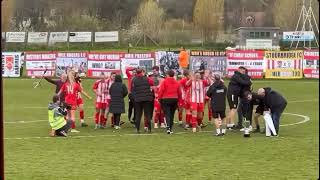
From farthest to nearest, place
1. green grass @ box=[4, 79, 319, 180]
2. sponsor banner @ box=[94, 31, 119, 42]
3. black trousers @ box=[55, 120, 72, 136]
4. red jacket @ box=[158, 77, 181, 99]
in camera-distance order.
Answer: red jacket @ box=[158, 77, 181, 99] → black trousers @ box=[55, 120, 72, 136] → sponsor banner @ box=[94, 31, 119, 42] → green grass @ box=[4, 79, 319, 180]

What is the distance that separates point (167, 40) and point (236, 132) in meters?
16.2

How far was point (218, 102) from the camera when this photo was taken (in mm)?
15648

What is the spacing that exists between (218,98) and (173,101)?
1.28m

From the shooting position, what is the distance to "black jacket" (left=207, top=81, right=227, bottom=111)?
15.6 meters

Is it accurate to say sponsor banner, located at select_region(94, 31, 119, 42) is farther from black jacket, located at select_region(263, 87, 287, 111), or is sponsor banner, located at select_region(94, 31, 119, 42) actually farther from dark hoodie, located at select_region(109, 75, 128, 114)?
black jacket, located at select_region(263, 87, 287, 111)

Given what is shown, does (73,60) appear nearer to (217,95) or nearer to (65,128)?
(65,128)

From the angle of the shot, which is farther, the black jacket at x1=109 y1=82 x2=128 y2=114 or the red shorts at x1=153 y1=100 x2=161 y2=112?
the red shorts at x1=153 y1=100 x2=161 y2=112

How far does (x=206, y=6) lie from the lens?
36062mm

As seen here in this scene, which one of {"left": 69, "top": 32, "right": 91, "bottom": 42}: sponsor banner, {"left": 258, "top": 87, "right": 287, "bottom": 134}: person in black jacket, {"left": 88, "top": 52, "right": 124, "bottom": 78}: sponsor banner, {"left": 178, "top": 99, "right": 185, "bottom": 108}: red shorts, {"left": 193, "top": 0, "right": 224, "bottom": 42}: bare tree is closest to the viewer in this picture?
{"left": 258, "top": 87, "right": 287, "bottom": 134}: person in black jacket

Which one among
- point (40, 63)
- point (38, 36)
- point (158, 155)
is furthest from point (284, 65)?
point (158, 155)

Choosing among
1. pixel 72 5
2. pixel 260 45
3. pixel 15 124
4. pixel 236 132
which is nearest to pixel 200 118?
pixel 236 132

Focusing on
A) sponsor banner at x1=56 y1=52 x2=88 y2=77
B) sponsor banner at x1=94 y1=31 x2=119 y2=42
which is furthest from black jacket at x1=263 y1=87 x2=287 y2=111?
sponsor banner at x1=56 y1=52 x2=88 y2=77

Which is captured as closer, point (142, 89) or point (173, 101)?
point (173, 101)

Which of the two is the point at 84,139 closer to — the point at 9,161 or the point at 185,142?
the point at 185,142
